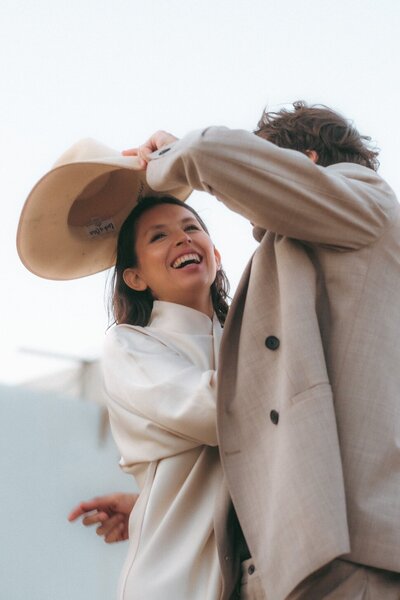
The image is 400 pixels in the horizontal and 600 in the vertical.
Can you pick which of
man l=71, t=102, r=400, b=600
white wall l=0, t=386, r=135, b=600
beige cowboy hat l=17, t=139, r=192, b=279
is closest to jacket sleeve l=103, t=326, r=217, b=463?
man l=71, t=102, r=400, b=600

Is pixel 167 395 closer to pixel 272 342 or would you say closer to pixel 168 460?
pixel 168 460

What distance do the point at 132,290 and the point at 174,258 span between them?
0.72 feet

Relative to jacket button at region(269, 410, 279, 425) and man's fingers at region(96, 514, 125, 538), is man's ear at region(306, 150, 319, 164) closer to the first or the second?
jacket button at region(269, 410, 279, 425)

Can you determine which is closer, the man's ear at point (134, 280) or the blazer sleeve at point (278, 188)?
the blazer sleeve at point (278, 188)

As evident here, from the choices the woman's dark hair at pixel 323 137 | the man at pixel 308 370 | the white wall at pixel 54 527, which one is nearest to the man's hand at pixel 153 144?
the man at pixel 308 370

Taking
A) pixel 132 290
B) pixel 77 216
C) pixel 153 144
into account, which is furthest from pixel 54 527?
pixel 153 144

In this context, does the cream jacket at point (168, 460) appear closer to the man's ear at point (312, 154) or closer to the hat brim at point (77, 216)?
the hat brim at point (77, 216)

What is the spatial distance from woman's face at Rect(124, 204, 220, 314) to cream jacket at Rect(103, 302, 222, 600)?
0.22 meters

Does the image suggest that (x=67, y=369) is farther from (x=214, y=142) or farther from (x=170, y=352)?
(x=214, y=142)

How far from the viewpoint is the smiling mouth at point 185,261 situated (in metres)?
2.72

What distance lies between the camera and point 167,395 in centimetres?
231

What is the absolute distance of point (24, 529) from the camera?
13.3 ft

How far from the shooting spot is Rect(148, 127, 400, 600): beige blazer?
187cm

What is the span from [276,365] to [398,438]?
0.29 m
